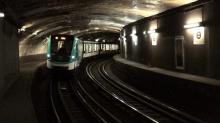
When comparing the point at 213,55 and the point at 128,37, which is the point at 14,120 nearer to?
the point at 213,55

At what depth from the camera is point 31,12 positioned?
22562 millimetres

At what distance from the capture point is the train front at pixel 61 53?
26.4 meters

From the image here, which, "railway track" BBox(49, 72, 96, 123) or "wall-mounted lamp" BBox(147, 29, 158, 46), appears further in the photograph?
"wall-mounted lamp" BBox(147, 29, 158, 46)

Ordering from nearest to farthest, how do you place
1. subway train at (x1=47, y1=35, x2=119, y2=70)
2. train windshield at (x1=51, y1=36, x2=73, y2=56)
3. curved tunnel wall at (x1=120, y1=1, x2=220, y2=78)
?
curved tunnel wall at (x1=120, y1=1, x2=220, y2=78)
subway train at (x1=47, y1=35, x2=119, y2=70)
train windshield at (x1=51, y1=36, x2=73, y2=56)

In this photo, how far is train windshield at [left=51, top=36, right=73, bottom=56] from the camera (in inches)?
1050

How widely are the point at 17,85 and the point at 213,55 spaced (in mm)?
10398

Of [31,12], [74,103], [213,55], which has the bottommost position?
[74,103]

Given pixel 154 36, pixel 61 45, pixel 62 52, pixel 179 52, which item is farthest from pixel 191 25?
pixel 61 45

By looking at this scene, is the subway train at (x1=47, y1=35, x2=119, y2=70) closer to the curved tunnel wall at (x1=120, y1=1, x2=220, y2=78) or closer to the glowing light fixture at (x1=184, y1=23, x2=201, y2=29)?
the curved tunnel wall at (x1=120, y1=1, x2=220, y2=78)

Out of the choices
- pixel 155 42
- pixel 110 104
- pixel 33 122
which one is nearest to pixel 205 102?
pixel 33 122

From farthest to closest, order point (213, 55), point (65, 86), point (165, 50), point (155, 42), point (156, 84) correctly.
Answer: point (65, 86), point (155, 42), point (165, 50), point (156, 84), point (213, 55)

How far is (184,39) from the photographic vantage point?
1695cm

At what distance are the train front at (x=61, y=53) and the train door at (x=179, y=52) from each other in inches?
378

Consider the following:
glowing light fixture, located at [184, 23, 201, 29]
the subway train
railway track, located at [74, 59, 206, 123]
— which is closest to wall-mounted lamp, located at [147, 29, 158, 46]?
railway track, located at [74, 59, 206, 123]
